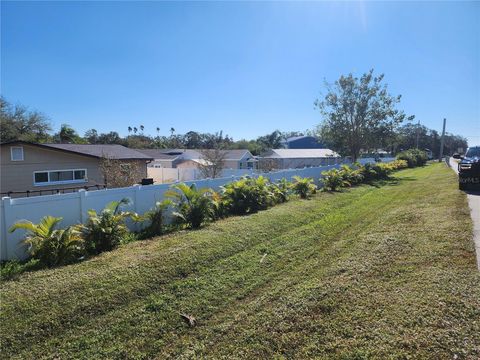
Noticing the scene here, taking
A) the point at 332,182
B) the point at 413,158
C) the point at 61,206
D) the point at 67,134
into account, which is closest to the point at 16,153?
the point at 61,206

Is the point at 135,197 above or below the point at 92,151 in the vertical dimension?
below

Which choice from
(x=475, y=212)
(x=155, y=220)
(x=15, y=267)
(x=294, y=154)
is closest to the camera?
(x=15, y=267)

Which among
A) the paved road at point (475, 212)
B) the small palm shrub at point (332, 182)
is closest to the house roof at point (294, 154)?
the small palm shrub at point (332, 182)

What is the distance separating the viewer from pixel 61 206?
21.8ft

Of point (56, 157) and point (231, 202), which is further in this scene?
point (56, 157)

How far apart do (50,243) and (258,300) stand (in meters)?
3.82

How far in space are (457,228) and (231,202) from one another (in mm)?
5753

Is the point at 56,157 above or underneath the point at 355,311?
above

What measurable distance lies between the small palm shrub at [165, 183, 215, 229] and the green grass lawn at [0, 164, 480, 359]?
1.04 metres

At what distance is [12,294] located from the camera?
14.2ft

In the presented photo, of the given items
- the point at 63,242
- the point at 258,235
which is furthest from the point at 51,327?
the point at 258,235

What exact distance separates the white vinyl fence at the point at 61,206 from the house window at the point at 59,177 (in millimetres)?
10628

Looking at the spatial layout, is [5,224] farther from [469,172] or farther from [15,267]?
[469,172]

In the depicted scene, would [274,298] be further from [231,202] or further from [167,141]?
[167,141]
